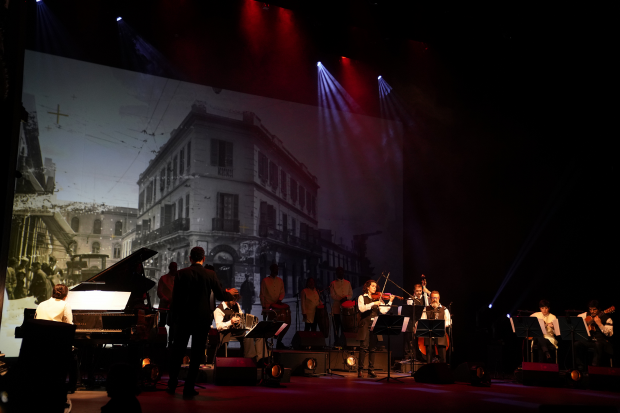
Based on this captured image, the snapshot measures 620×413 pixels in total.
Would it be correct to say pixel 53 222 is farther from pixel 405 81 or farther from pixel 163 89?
pixel 405 81

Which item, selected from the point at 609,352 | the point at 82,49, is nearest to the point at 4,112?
the point at 82,49

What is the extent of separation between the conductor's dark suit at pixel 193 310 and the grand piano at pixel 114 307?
2.54ft

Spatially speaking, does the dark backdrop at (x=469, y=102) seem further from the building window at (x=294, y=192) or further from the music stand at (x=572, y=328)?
the building window at (x=294, y=192)

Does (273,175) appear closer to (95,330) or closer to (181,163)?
(181,163)

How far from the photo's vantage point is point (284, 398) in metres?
6.07

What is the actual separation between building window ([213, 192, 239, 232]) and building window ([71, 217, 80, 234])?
255 centimetres

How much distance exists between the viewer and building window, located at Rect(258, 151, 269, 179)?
1211 centimetres

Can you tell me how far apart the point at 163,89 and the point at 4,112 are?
7.91 metres

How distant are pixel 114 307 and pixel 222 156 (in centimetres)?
532

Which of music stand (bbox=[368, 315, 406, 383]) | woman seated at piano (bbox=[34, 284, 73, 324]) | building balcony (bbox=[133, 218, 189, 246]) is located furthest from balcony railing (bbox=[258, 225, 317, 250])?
woman seated at piano (bbox=[34, 284, 73, 324])

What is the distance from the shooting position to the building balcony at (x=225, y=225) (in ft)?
37.5

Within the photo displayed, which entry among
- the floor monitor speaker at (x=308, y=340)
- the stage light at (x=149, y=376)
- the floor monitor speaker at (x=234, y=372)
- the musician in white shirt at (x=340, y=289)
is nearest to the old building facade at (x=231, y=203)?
the musician in white shirt at (x=340, y=289)

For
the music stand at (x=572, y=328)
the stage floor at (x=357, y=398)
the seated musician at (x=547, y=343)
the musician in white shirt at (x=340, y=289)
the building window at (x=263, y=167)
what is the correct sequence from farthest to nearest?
the building window at (x=263, y=167)
the musician in white shirt at (x=340, y=289)
the seated musician at (x=547, y=343)
the music stand at (x=572, y=328)
the stage floor at (x=357, y=398)

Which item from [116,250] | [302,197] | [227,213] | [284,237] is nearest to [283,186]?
[302,197]
